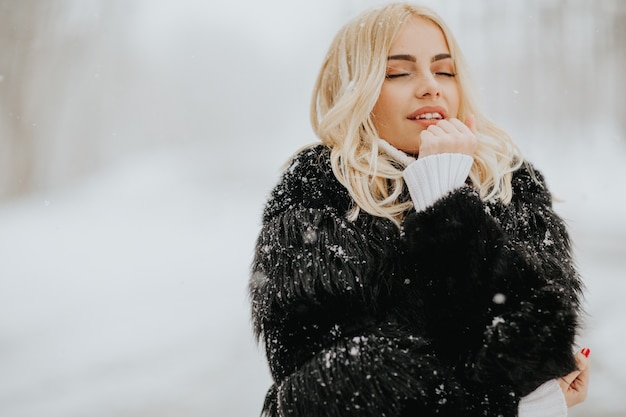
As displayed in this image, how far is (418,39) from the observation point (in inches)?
49.9

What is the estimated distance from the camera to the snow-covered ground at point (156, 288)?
2340 mm

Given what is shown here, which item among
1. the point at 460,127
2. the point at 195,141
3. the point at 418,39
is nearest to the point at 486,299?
the point at 460,127

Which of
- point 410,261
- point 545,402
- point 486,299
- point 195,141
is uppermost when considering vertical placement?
point 195,141

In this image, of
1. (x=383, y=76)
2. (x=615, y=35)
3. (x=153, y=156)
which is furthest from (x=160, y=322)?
(x=615, y=35)

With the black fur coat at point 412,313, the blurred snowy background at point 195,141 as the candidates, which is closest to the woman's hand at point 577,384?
the black fur coat at point 412,313

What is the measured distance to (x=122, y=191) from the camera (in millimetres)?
2596

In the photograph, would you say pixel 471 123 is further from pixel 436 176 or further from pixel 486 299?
pixel 486 299

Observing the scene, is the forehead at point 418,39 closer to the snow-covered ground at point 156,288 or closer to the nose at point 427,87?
the nose at point 427,87

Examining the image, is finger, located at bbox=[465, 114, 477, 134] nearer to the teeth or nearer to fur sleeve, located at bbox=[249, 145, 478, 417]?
the teeth

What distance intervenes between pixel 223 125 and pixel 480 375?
1.81m

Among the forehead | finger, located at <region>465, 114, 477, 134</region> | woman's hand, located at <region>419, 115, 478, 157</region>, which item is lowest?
woman's hand, located at <region>419, 115, 478, 157</region>

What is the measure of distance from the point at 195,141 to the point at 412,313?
1.70 meters

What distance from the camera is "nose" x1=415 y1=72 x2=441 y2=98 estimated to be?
124 cm

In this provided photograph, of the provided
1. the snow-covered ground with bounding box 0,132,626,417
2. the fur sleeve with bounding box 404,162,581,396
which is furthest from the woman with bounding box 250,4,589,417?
the snow-covered ground with bounding box 0,132,626,417
